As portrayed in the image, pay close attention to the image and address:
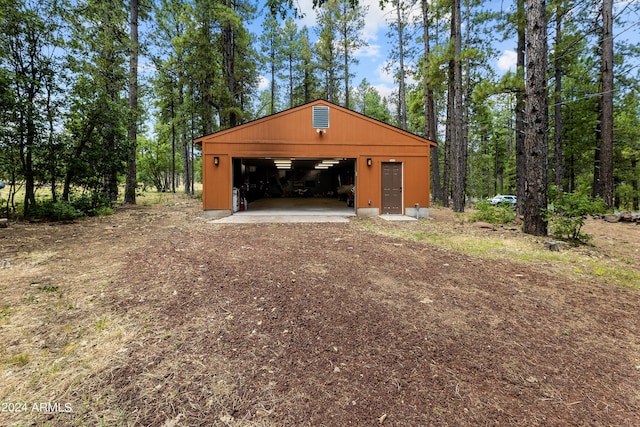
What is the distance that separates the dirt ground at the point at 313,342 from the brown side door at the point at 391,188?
6180mm

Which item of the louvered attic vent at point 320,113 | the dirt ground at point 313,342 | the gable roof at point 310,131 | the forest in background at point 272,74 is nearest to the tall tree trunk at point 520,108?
the forest in background at point 272,74

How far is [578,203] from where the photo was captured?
18.7 ft

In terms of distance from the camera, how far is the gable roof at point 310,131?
33.8 feet

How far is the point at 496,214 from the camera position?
870 cm

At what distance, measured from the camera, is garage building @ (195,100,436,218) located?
33.7 ft

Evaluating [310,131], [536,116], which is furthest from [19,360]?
[310,131]

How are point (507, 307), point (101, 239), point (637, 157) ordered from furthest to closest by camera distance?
point (637, 157), point (101, 239), point (507, 307)

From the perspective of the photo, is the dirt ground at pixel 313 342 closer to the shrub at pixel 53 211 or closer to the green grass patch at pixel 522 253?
the green grass patch at pixel 522 253

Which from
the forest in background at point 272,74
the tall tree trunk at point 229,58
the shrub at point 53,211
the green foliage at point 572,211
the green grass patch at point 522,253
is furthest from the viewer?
the tall tree trunk at point 229,58

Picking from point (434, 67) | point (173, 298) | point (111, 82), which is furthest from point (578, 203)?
point (111, 82)

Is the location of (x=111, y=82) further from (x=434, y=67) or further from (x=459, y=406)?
(x=459, y=406)

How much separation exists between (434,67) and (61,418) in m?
14.6

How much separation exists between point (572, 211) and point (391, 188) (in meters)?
5.73

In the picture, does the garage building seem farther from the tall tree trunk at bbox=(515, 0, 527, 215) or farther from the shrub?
the tall tree trunk at bbox=(515, 0, 527, 215)
